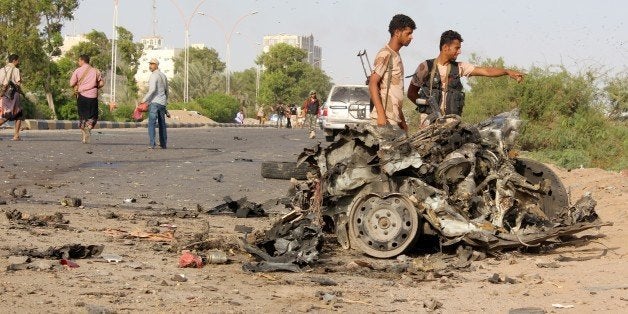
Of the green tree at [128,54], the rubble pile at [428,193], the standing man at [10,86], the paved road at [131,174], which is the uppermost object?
the green tree at [128,54]

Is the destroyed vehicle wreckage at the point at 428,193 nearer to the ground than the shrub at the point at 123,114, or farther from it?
farther from it

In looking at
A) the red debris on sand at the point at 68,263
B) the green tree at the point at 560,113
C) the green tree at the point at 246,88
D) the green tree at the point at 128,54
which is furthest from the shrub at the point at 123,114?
the red debris on sand at the point at 68,263

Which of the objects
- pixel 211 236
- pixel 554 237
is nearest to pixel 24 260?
pixel 211 236

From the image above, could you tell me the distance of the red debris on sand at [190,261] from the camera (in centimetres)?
709

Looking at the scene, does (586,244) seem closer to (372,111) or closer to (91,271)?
(372,111)

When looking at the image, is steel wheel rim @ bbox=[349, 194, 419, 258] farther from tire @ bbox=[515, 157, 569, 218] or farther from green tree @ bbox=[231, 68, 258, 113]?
green tree @ bbox=[231, 68, 258, 113]

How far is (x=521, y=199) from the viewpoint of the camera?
842 centimetres

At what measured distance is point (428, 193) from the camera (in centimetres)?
793

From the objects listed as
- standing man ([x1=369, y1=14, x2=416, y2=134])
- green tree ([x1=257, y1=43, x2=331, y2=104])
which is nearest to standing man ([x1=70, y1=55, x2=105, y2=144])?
standing man ([x1=369, y1=14, x2=416, y2=134])

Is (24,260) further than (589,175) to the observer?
No

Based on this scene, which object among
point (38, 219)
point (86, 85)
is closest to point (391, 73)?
point (38, 219)

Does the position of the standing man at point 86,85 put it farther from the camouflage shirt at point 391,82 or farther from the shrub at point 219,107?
the shrub at point 219,107

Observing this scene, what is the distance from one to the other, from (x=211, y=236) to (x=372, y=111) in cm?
216

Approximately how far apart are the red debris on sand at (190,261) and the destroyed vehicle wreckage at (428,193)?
23.7 inches
